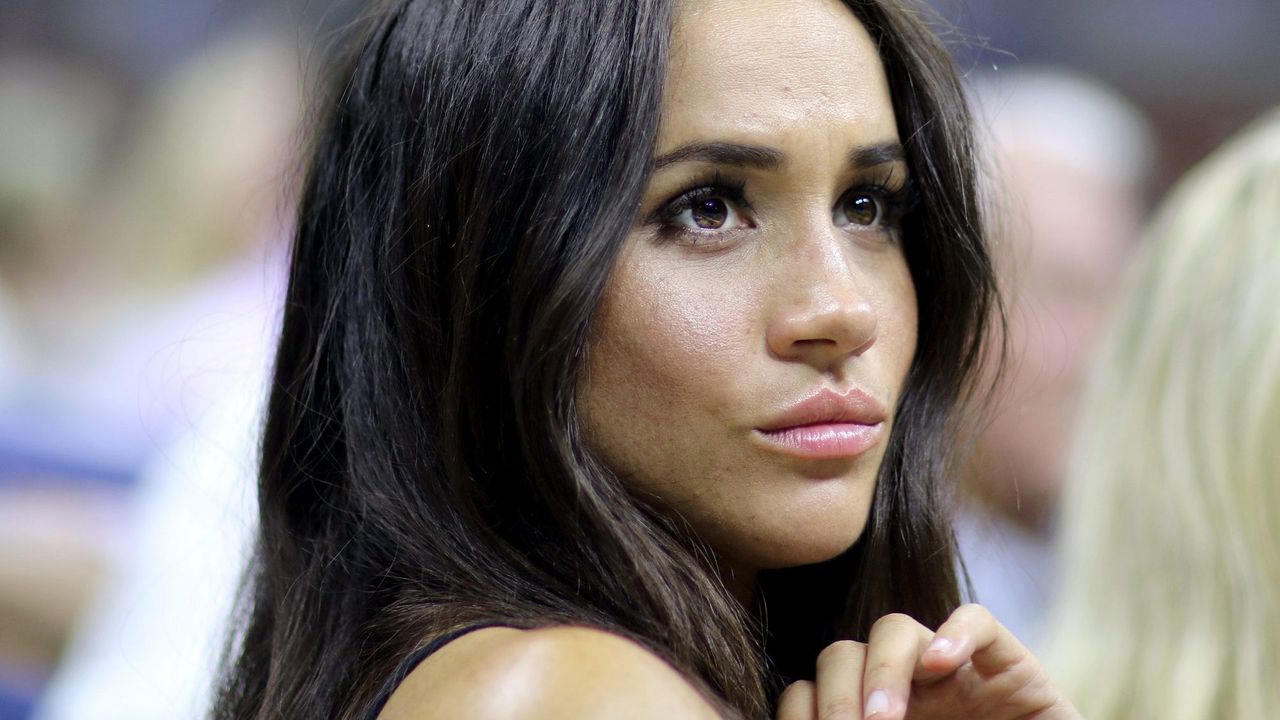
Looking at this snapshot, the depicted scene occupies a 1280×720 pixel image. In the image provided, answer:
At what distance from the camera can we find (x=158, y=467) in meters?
2.85

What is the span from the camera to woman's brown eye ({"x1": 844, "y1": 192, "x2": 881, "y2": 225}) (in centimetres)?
166

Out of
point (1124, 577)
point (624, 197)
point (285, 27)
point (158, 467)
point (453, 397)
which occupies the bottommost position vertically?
point (158, 467)

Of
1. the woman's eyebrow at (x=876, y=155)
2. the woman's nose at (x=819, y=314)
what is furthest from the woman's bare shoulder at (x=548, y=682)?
the woman's eyebrow at (x=876, y=155)

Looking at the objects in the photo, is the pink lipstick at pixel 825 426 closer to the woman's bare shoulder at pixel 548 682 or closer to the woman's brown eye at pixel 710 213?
the woman's brown eye at pixel 710 213

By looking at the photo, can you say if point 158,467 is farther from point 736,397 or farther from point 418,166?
point 736,397

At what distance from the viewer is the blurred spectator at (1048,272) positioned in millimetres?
3385

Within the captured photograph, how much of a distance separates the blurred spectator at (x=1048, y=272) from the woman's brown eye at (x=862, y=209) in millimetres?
1612

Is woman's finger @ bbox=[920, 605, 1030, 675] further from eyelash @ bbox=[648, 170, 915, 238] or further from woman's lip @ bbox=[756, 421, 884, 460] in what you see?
eyelash @ bbox=[648, 170, 915, 238]

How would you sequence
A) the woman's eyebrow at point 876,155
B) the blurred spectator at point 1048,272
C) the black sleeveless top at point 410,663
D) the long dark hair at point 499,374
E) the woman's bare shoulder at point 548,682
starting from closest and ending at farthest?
the woman's bare shoulder at point 548,682 < the black sleeveless top at point 410,663 < the long dark hair at point 499,374 < the woman's eyebrow at point 876,155 < the blurred spectator at point 1048,272

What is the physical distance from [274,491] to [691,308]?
1.96 feet

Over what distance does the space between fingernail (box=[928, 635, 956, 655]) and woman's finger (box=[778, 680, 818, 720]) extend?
0.43ft

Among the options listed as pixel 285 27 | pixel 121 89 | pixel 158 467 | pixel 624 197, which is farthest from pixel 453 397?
pixel 121 89

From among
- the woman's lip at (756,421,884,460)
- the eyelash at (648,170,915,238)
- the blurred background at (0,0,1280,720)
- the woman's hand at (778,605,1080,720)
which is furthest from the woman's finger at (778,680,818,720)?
the blurred background at (0,0,1280,720)

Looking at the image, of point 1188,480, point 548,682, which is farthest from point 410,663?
point 1188,480
